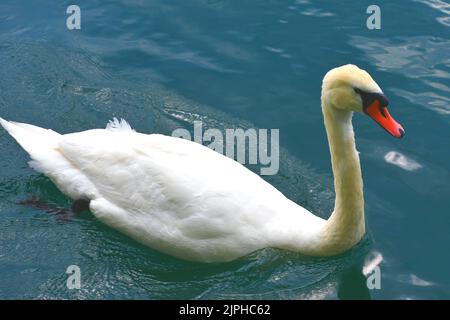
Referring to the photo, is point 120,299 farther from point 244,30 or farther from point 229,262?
point 244,30

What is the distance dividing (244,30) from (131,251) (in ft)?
17.1

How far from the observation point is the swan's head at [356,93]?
22.0 feet

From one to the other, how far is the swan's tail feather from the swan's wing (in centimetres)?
42

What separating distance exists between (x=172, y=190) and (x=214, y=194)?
398 millimetres

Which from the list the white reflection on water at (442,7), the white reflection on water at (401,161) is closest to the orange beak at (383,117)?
the white reflection on water at (401,161)

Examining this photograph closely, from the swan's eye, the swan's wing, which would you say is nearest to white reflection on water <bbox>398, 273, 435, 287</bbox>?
the swan's wing

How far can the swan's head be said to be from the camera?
6699 millimetres

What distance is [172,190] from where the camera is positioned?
7.38m

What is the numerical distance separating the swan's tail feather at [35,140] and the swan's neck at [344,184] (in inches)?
123

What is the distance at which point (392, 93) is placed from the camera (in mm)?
10344

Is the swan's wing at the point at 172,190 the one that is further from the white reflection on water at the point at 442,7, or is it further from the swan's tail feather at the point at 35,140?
the white reflection on water at the point at 442,7

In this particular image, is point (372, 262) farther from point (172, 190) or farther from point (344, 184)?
point (172, 190)

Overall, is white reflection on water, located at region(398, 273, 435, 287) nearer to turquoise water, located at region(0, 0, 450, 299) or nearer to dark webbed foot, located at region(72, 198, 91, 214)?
turquoise water, located at region(0, 0, 450, 299)

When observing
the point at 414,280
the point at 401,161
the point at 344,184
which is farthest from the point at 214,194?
the point at 401,161
